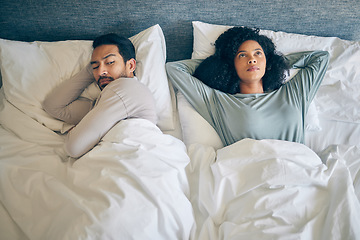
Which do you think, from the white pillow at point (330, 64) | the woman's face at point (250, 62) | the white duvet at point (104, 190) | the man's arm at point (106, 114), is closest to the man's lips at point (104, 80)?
the man's arm at point (106, 114)

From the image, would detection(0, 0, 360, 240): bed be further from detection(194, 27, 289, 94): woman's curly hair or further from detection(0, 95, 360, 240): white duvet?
detection(194, 27, 289, 94): woman's curly hair

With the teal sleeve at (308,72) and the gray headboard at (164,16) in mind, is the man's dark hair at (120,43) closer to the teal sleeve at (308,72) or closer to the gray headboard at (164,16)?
the gray headboard at (164,16)

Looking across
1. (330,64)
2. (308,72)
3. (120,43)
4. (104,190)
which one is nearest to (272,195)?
(104,190)

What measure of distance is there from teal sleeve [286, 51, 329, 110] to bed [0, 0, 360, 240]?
0.10 meters

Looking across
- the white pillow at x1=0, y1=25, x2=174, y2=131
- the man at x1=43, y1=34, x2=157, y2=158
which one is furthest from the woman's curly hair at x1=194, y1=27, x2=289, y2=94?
the man at x1=43, y1=34, x2=157, y2=158

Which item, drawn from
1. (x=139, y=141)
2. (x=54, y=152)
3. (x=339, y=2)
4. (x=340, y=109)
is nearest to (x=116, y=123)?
(x=139, y=141)

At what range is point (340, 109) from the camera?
Result: 142 cm

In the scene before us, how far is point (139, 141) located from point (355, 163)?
1066mm

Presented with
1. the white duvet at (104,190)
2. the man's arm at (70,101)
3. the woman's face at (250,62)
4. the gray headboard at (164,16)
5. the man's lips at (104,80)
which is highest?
the gray headboard at (164,16)

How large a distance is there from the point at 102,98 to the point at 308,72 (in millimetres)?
1190

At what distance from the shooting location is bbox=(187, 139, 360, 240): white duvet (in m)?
0.87

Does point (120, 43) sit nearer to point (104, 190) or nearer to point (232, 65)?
point (232, 65)

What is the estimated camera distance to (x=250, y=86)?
1424 mm

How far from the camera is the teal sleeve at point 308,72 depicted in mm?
1342
